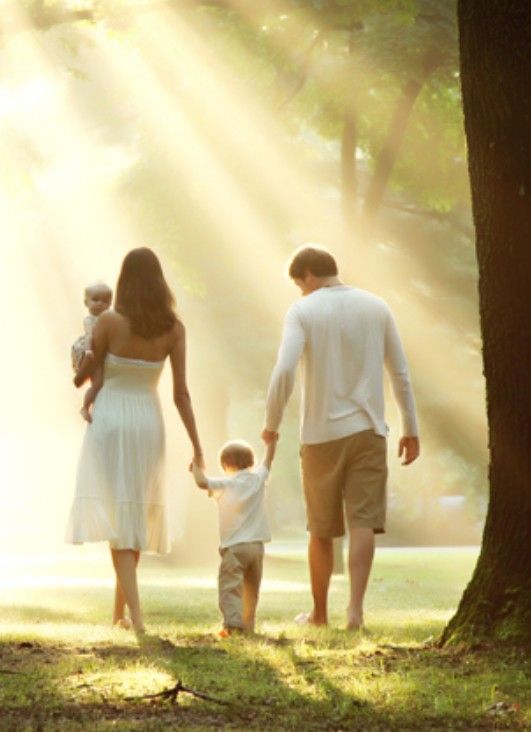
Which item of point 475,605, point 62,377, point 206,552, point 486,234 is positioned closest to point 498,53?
point 486,234

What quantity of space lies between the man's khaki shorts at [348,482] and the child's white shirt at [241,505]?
1.18 ft

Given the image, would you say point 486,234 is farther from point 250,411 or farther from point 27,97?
point 250,411

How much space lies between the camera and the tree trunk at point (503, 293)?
23.8 feet

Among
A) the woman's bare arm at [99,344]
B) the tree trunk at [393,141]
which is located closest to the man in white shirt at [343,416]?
the woman's bare arm at [99,344]

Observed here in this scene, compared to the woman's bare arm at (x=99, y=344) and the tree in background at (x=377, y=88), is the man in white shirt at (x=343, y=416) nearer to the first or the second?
the woman's bare arm at (x=99, y=344)

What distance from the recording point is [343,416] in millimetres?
8734

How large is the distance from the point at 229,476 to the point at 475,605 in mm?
1853

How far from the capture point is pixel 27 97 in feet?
85.5

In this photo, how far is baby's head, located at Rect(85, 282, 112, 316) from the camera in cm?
888

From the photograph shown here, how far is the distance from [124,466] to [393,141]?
1309cm

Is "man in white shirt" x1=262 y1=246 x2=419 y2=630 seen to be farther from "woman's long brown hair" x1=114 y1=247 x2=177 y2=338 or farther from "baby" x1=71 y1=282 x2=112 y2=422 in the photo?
"baby" x1=71 y1=282 x2=112 y2=422

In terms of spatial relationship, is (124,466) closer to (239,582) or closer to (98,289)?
(239,582)

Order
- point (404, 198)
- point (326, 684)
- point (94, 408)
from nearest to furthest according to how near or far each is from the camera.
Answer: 1. point (326, 684)
2. point (94, 408)
3. point (404, 198)

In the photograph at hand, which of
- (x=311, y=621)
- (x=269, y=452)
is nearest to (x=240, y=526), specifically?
(x=269, y=452)
